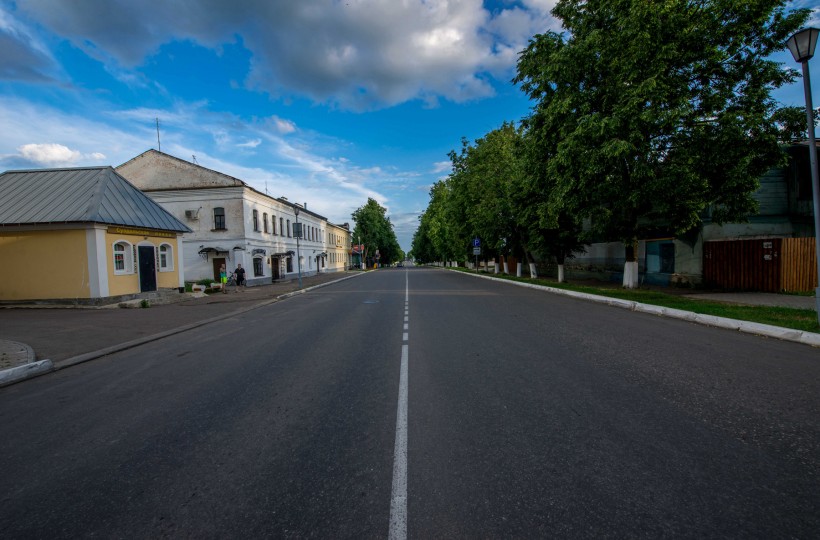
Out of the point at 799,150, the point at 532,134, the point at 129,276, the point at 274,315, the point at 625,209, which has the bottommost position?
the point at 274,315

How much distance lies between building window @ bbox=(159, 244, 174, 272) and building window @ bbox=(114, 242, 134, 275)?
214 centimetres

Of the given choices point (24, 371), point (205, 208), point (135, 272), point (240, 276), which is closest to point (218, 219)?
point (205, 208)

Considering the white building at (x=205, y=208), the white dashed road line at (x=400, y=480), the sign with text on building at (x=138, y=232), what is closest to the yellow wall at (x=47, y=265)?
the sign with text on building at (x=138, y=232)

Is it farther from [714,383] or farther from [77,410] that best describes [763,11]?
[77,410]

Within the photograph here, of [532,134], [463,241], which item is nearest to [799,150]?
[532,134]

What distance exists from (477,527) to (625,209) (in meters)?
16.5

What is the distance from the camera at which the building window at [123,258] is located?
54.6 feet

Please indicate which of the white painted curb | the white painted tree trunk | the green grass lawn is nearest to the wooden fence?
the white painted tree trunk

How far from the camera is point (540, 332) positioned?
332 inches

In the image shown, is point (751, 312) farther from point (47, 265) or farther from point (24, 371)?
point (47, 265)

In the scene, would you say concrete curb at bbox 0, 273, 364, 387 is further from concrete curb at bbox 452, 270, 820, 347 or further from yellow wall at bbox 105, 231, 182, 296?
concrete curb at bbox 452, 270, 820, 347

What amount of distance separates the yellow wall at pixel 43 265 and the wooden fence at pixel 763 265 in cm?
2655

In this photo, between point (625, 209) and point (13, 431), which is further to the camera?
point (625, 209)

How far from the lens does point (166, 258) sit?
19.9m
